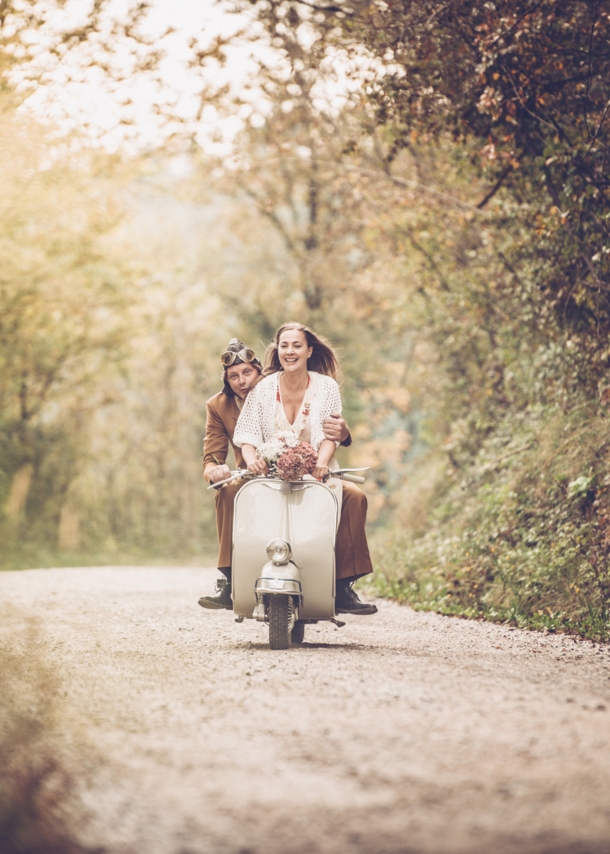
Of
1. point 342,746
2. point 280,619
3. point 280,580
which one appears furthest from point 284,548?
point 342,746

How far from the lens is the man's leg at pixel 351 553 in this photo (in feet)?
19.6

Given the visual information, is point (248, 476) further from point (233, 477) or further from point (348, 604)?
point (348, 604)

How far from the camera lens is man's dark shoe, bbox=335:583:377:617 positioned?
5.96 metres

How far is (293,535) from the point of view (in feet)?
19.0

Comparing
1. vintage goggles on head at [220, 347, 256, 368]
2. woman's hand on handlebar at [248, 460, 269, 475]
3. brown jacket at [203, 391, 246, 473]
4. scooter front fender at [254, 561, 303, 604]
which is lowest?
scooter front fender at [254, 561, 303, 604]

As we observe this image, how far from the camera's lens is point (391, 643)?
6492 millimetres

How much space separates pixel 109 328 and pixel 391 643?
1567cm

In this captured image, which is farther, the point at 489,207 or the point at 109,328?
the point at 109,328

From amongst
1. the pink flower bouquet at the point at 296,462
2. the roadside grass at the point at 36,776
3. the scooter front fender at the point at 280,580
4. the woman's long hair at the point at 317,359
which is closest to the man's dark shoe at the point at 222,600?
the scooter front fender at the point at 280,580

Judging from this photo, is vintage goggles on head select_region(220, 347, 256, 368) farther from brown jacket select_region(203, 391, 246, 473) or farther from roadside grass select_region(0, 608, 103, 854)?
roadside grass select_region(0, 608, 103, 854)

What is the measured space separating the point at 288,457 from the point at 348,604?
104 cm

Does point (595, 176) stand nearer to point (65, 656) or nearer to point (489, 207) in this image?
point (489, 207)

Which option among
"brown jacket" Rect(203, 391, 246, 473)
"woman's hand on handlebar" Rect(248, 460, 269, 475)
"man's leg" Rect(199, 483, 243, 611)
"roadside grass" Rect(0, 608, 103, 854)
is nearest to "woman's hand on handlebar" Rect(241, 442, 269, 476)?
"woman's hand on handlebar" Rect(248, 460, 269, 475)

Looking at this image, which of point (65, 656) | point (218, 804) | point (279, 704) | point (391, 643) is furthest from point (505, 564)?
point (218, 804)
